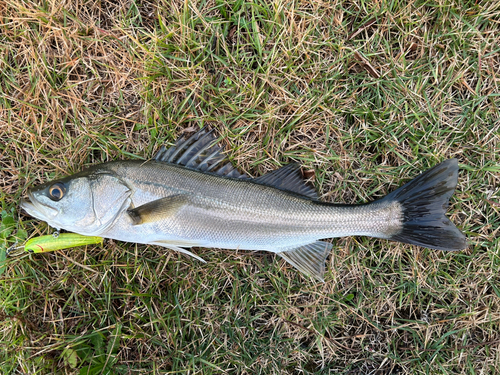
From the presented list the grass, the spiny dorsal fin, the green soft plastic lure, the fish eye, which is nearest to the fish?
the fish eye

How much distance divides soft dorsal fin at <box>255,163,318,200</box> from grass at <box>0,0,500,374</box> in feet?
0.84

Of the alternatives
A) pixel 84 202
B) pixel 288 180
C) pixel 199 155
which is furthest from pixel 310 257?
pixel 84 202

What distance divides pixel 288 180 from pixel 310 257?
32.2 inches

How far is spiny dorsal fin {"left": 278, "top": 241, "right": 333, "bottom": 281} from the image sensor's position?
3166 millimetres

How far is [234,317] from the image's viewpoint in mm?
3299

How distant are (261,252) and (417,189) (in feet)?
5.45

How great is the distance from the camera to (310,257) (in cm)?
319

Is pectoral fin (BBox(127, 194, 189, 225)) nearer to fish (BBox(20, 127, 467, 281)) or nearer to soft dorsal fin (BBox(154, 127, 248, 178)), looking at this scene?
fish (BBox(20, 127, 467, 281))

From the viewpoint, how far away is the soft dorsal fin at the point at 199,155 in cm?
310

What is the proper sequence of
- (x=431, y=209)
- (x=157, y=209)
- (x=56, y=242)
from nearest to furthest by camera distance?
(x=157, y=209) < (x=431, y=209) < (x=56, y=242)

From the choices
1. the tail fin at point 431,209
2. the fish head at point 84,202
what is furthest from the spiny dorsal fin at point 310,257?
the fish head at point 84,202

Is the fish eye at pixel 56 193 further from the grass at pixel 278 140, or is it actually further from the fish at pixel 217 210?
the grass at pixel 278 140

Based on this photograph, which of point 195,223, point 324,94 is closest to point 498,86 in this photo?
point 324,94

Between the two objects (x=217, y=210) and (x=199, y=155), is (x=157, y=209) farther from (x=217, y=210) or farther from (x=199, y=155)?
(x=199, y=155)
